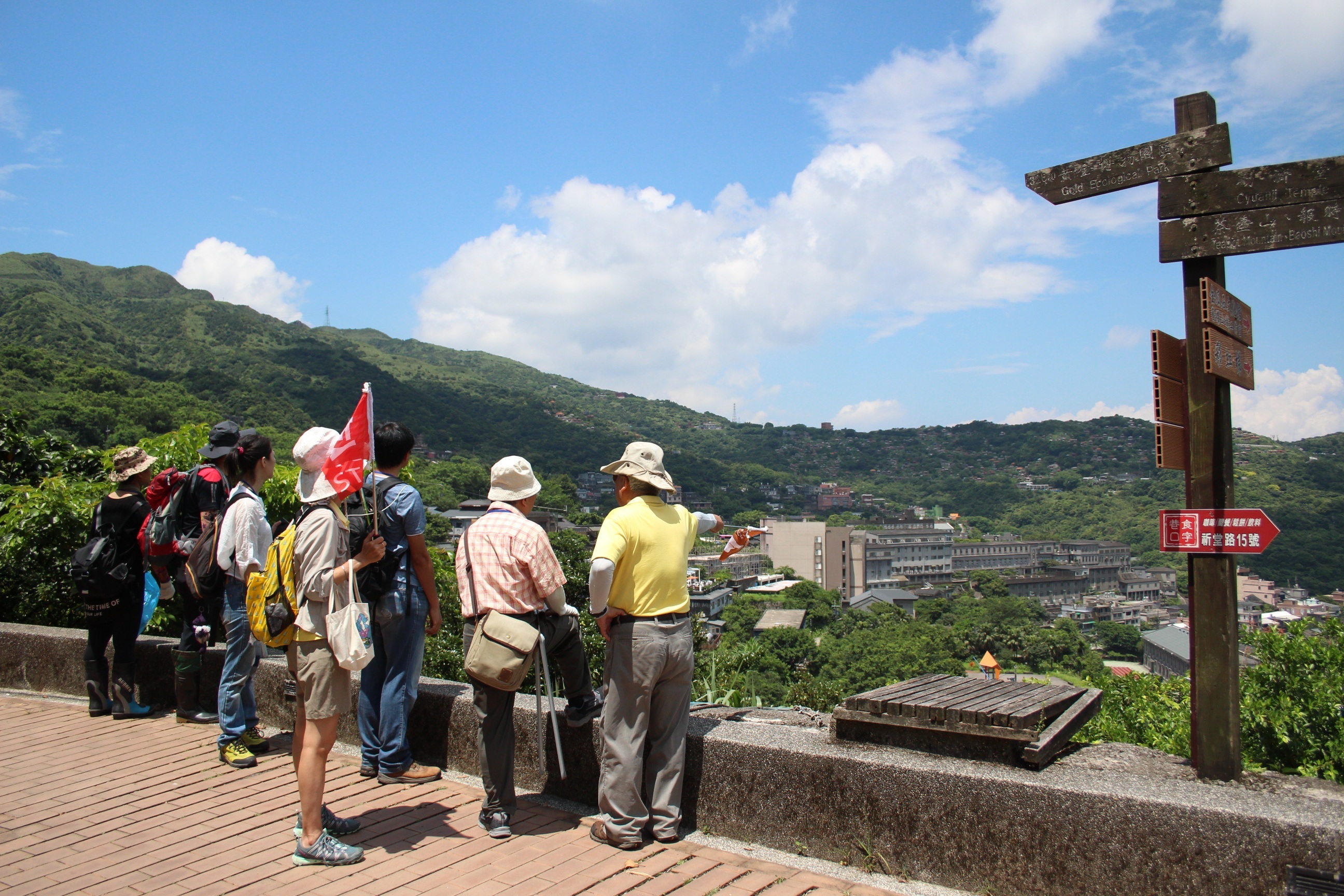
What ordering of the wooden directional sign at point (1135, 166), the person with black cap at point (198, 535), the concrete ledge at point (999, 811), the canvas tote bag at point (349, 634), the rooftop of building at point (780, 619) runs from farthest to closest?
the rooftop of building at point (780, 619), the person with black cap at point (198, 535), the canvas tote bag at point (349, 634), the wooden directional sign at point (1135, 166), the concrete ledge at point (999, 811)

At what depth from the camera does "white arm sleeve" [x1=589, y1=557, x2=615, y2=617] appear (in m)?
3.27

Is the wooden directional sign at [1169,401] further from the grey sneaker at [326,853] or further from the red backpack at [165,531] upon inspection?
the red backpack at [165,531]

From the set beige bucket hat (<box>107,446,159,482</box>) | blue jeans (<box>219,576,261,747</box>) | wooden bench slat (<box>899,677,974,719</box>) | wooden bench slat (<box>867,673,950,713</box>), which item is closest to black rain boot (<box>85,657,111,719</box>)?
beige bucket hat (<box>107,446,159,482</box>)

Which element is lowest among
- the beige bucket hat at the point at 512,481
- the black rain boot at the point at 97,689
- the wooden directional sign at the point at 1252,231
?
the black rain boot at the point at 97,689

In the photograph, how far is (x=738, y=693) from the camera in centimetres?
713

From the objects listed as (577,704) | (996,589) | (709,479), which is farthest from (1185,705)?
(709,479)

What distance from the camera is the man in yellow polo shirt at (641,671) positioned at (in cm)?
332

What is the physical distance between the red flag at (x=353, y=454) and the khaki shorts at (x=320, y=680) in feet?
2.00

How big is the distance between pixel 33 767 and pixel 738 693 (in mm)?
4795

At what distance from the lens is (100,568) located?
16.8ft

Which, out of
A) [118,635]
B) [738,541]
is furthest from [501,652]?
[118,635]

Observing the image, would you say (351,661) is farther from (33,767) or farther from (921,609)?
(921,609)

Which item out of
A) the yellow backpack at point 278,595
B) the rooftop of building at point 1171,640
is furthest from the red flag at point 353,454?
the rooftop of building at point 1171,640

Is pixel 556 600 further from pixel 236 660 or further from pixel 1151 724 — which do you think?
pixel 1151 724
